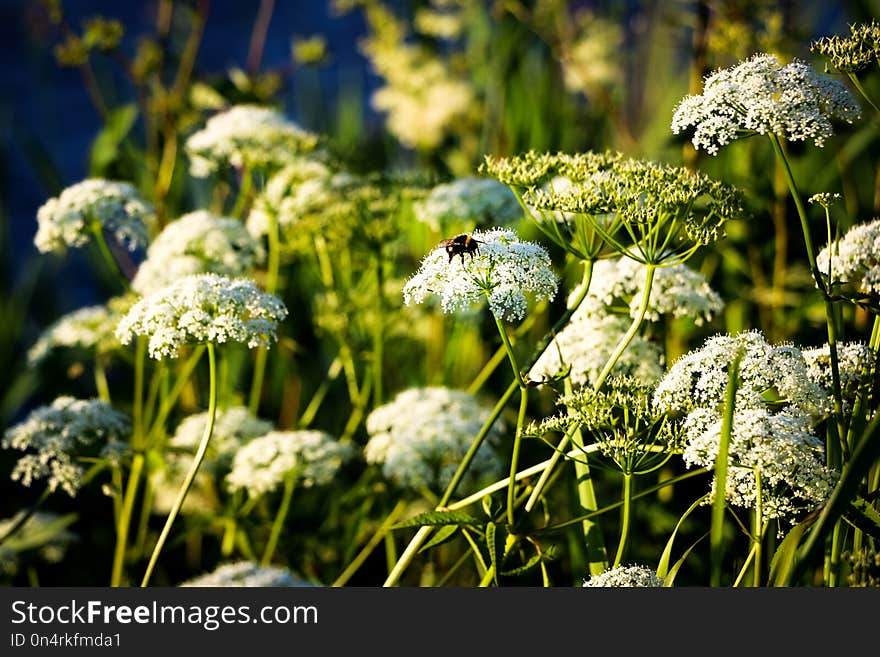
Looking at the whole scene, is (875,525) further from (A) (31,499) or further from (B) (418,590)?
(A) (31,499)

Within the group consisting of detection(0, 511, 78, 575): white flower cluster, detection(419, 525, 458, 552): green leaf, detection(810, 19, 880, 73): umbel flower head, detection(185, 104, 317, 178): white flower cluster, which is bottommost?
detection(0, 511, 78, 575): white flower cluster

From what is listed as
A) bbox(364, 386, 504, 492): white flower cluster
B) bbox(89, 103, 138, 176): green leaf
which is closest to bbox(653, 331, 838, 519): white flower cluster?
bbox(364, 386, 504, 492): white flower cluster

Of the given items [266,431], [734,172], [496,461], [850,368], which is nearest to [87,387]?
[266,431]

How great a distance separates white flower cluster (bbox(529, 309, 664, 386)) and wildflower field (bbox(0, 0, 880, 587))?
0.01 m

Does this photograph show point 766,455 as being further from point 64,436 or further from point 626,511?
point 64,436

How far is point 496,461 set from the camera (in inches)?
102

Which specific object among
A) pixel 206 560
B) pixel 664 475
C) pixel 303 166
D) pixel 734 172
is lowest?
pixel 206 560

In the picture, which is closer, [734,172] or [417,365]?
[734,172]

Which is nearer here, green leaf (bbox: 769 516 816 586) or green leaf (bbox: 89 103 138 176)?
green leaf (bbox: 769 516 816 586)

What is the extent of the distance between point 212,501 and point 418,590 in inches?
79.7

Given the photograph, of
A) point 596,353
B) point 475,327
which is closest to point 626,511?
point 596,353

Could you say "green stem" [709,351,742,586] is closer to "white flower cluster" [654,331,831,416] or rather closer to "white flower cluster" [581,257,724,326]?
"white flower cluster" [654,331,831,416]

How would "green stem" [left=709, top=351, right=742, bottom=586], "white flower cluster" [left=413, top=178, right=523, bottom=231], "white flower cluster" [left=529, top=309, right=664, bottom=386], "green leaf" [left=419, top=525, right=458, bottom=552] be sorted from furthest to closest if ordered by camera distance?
"white flower cluster" [left=413, top=178, right=523, bottom=231] < "white flower cluster" [left=529, top=309, right=664, bottom=386] < "green leaf" [left=419, top=525, right=458, bottom=552] < "green stem" [left=709, top=351, right=742, bottom=586]

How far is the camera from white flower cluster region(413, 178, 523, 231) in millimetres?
2766
